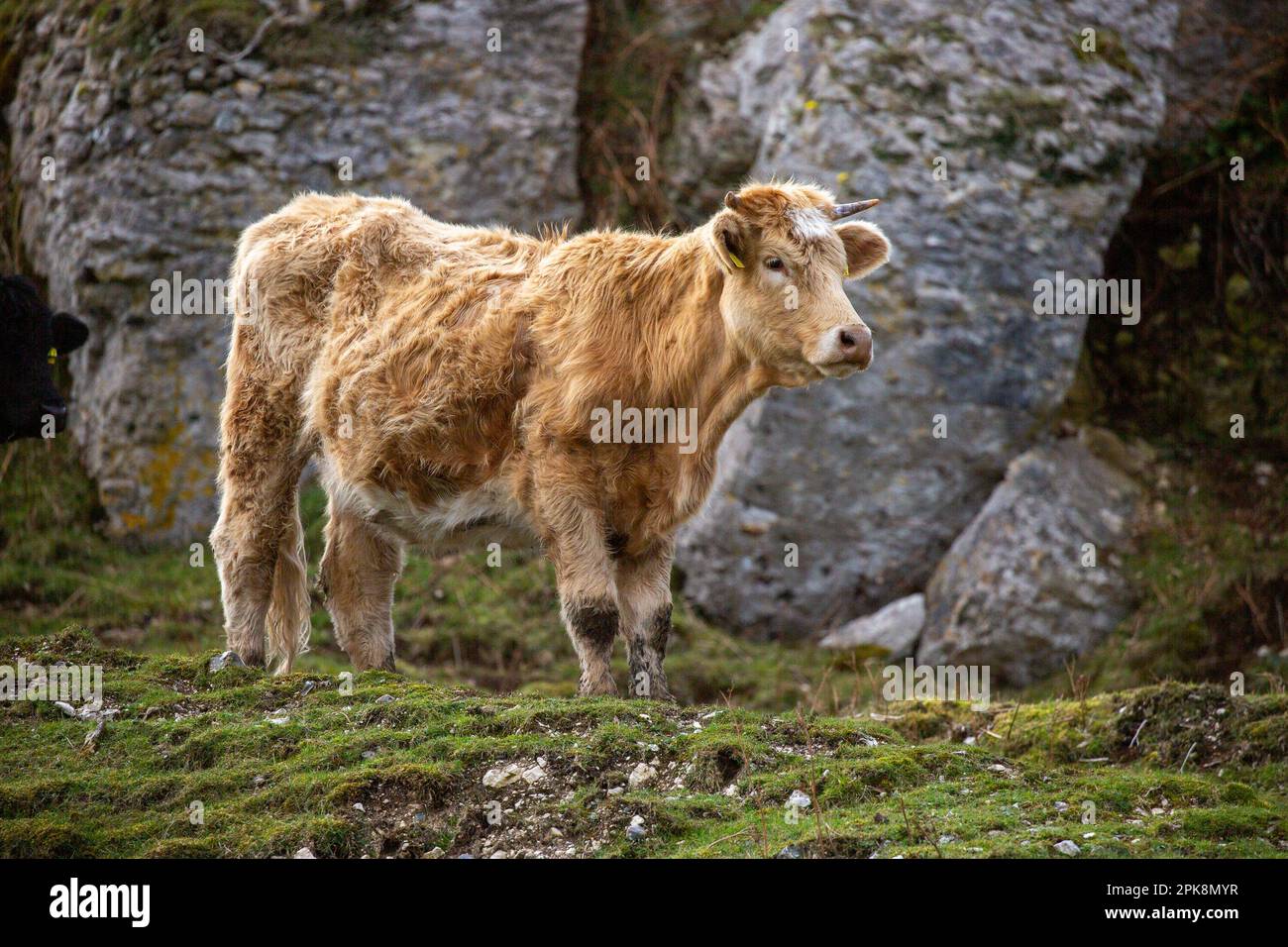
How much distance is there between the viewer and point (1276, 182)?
14.0 m

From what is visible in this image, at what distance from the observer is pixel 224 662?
26.3 ft

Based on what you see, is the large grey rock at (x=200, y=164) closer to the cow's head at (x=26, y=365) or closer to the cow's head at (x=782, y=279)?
the cow's head at (x=26, y=365)

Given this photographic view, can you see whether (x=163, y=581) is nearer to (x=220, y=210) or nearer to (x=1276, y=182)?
(x=220, y=210)

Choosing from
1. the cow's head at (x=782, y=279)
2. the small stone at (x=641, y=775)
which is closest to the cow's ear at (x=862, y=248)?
the cow's head at (x=782, y=279)

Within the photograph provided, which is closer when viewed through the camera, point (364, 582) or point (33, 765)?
point (33, 765)

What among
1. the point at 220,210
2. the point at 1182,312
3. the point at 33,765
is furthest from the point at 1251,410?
the point at 33,765

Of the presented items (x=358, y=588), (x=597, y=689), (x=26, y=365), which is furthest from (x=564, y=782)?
(x=26, y=365)

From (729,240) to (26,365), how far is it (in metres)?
5.49

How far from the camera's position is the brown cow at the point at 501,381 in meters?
7.50

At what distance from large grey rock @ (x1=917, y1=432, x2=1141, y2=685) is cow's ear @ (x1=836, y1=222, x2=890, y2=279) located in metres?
5.02

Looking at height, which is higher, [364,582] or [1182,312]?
[1182,312]

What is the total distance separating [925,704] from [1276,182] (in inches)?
330

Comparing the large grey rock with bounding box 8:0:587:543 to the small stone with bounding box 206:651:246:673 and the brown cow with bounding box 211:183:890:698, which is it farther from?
the small stone with bounding box 206:651:246:673
